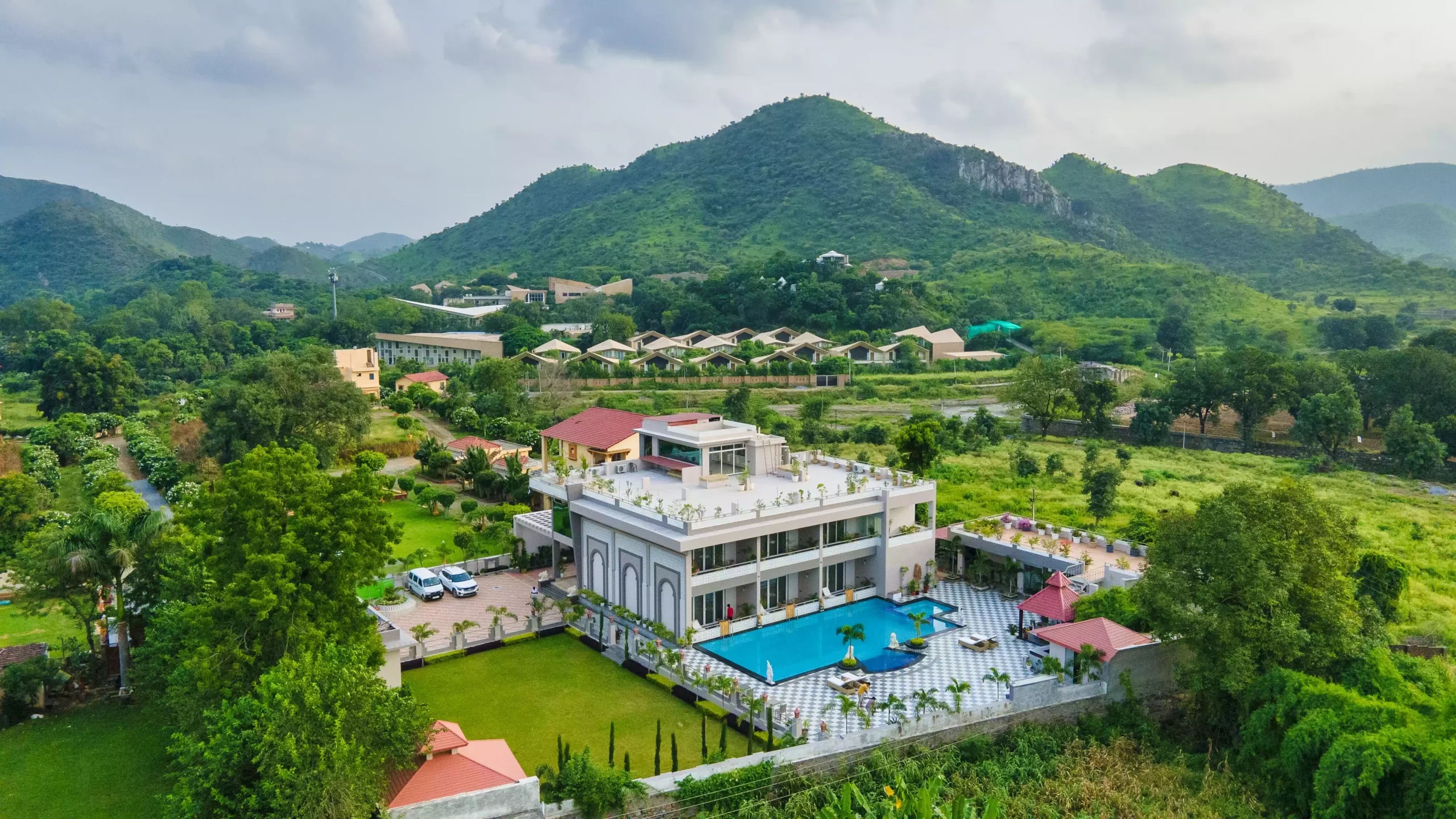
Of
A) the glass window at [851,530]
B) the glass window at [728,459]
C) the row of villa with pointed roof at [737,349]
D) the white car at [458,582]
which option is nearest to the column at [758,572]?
the glass window at [851,530]

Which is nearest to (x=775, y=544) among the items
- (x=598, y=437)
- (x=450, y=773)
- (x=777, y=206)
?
(x=598, y=437)

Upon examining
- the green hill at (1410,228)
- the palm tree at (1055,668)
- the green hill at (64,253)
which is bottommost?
the palm tree at (1055,668)

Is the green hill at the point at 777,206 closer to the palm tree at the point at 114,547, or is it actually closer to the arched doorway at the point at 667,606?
the arched doorway at the point at 667,606

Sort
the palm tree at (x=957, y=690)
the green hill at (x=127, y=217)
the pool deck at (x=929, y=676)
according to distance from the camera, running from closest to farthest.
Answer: the palm tree at (x=957, y=690) < the pool deck at (x=929, y=676) < the green hill at (x=127, y=217)

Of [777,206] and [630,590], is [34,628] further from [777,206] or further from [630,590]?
[777,206]

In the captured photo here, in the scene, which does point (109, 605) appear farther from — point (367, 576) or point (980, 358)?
point (980, 358)

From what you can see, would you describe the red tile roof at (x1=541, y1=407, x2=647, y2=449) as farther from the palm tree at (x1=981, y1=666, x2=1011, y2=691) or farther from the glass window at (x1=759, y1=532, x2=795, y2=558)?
the palm tree at (x1=981, y1=666, x2=1011, y2=691)

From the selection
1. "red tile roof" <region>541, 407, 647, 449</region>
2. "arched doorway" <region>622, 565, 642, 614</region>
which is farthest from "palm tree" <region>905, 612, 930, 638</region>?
"red tile roof" <region>541, 407, 647, 449</region>
